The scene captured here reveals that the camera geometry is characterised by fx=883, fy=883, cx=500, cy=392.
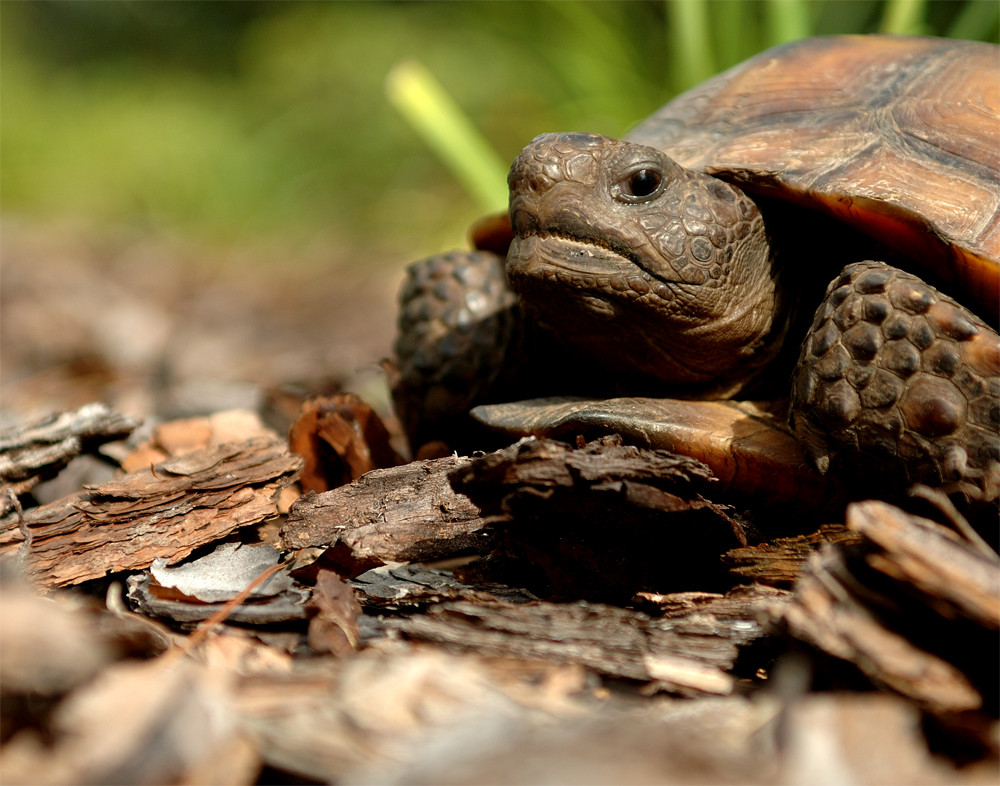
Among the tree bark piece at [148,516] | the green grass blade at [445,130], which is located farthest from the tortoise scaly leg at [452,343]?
the green grass blade at [445,130]

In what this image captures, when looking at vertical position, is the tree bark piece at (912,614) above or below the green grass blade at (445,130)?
below

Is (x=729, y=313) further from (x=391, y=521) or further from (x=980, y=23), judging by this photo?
(x=980, y=23)

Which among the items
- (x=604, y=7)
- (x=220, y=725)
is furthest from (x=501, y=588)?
(x=604, y=7)

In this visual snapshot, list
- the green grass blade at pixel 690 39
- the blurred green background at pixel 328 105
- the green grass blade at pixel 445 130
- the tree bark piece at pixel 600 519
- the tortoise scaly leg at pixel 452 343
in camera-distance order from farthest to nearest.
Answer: the blurred green background at pixel 328 105, the green grass blade at pixel 690 39, the green grass blade at pixel 445 130, the tortoise scaly leg at pixel 452 343, the tree bark piece at pixel 600 519

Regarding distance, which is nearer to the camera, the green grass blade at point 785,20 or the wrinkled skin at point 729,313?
the wrinkled skin at point 729,313

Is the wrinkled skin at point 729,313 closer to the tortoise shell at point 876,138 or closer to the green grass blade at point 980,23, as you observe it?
the tortoise shell at point 876,138

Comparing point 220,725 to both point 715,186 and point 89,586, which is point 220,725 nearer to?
point 89,586

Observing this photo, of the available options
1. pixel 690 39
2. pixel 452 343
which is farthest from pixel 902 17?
pixel 452 343
